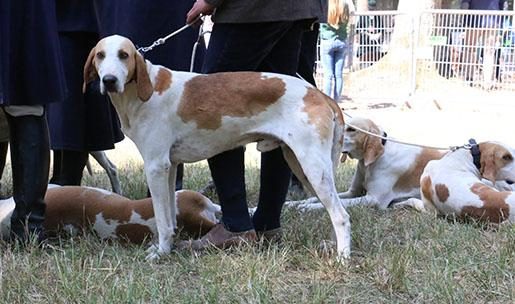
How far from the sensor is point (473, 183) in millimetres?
4812

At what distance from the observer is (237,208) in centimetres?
394

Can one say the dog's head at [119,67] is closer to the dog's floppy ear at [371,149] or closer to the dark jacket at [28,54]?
the dark jacket at [28,54]

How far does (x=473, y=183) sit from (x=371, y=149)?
0.97m

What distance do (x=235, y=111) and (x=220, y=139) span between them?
158mm

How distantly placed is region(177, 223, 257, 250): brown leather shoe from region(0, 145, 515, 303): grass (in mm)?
101

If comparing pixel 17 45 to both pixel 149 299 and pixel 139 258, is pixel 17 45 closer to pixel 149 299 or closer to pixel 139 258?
pixel 139 258

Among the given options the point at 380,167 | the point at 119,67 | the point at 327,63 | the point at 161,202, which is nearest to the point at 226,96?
the point at 119,67

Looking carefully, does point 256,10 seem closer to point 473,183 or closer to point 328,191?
point 328,191

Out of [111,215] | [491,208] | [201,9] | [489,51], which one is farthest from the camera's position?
[489,51]

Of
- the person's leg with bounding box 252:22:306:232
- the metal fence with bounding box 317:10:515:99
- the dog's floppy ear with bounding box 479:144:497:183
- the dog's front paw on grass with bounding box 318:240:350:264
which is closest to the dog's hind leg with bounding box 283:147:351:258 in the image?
the dog's front paw on grass with bounding box 318:240:350:264

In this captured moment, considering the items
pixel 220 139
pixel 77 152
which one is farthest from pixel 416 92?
pixel 220 139

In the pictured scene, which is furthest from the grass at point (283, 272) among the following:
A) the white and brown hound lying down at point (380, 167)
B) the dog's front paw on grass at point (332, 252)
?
the white and brown hound lying down at point (380, 167)

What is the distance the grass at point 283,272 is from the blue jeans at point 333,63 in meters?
7.83

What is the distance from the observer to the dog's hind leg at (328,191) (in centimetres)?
360
